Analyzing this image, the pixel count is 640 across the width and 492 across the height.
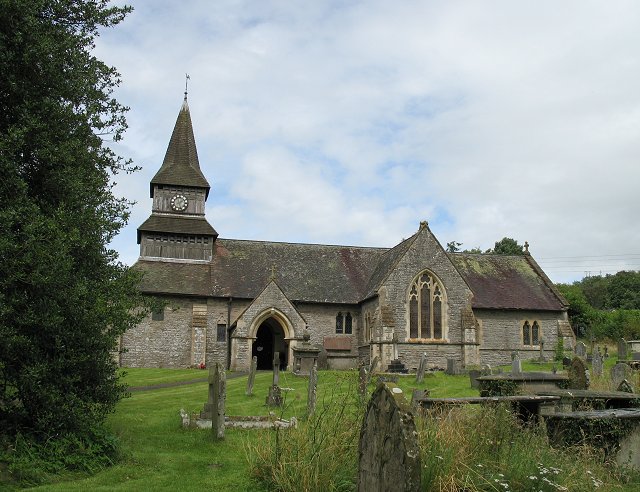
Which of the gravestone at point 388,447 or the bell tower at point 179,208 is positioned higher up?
the bell tower at point 179,208

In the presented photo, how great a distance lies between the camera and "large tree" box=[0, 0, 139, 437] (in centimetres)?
1005

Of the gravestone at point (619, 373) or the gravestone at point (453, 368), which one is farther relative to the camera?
the gravestone at point (453, 368)

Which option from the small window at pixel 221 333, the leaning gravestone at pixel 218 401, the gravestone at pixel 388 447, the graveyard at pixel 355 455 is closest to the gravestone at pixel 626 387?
the graveyard at pixel 355 455

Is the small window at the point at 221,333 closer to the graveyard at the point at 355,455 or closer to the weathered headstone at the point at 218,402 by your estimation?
the graveyard at the point at 355,455

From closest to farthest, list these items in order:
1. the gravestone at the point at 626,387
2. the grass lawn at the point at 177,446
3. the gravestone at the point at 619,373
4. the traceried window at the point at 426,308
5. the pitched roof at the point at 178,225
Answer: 1. the grass lawn at the point at 177,446
2. the gravestone at the point at 626,387
3. the gravestone at the point at 619,373
4. the traceried window at the point at 426,308
5. the pitched roof at the point at 178,225

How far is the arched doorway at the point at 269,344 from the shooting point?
34.0m

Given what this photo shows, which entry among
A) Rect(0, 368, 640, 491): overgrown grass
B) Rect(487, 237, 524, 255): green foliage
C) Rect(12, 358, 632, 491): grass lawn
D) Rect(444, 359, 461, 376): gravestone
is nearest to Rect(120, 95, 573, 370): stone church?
Rect(444, 359, 461, 376): gravestone

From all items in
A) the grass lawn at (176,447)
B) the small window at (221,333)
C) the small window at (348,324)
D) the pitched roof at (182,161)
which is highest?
the pitched roof at (182,161)

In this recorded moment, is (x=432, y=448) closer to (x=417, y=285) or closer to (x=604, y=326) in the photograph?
(x=417, y=285)

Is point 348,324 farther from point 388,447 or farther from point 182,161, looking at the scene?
point 388,447

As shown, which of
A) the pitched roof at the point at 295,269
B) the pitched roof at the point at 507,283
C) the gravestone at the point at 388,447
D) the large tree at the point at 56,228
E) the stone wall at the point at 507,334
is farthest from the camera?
the pitched roof at the point at 507,283

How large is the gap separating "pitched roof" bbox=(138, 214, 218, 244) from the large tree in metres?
22.2

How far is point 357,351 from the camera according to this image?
112 ft

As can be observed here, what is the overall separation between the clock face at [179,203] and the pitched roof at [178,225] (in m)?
0.61
